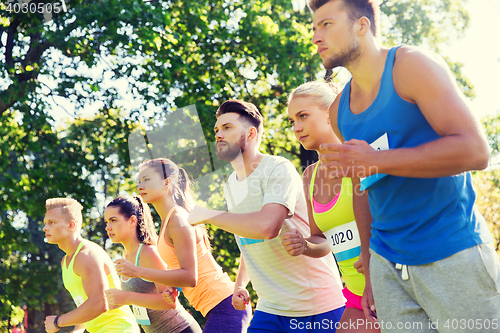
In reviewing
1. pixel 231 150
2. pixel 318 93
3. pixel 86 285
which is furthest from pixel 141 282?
pixel 318 93

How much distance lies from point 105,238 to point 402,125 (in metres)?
23.9

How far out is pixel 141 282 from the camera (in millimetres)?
3953

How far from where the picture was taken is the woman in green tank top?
259 cm

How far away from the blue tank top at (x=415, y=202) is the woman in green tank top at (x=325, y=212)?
25.7 inches

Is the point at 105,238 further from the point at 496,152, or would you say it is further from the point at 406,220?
the point at 406,220

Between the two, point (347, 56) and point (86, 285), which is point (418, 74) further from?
point (86, 285)

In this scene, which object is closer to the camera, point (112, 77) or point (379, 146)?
point (379, 146)

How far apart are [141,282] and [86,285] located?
45cm

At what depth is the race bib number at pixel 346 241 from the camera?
2643mm

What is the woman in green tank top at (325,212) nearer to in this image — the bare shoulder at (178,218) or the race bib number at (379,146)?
the race bib number at (379,146)

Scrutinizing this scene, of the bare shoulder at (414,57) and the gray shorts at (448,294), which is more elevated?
the bare shoulder at (414,57)

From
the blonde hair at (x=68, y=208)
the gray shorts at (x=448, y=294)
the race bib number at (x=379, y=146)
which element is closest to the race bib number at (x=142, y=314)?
the blonde hair at (x=68, y=208)

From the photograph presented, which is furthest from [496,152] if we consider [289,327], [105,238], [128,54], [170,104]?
[105,238]

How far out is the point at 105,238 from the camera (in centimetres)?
2402
